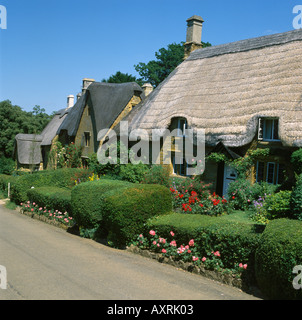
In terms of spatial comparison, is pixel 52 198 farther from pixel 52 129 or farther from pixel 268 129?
pixel 52 129

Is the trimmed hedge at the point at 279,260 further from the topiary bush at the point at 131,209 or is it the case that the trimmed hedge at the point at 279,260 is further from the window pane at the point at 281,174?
the window pane at the point at 281,174

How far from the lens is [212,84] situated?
20.0 metres

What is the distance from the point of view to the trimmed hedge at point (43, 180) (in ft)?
66.8

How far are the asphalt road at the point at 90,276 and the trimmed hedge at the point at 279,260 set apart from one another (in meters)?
0.66

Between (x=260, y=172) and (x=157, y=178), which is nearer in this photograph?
(x=260, y=172)

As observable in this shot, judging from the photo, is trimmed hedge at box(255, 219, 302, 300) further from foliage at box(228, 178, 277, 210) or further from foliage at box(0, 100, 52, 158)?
foliage at box(0, 100, 52, 158)

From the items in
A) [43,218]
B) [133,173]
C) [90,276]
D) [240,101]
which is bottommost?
[43,218]

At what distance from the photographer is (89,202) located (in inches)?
A: 506

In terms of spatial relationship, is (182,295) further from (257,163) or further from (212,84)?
(212,84)

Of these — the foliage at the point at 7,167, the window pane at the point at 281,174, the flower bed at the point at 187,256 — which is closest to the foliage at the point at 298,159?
the window pane at the point at 281,174

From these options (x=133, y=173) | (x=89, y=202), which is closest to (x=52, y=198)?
(x=133, y=173)

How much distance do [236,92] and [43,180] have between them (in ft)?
38.4
